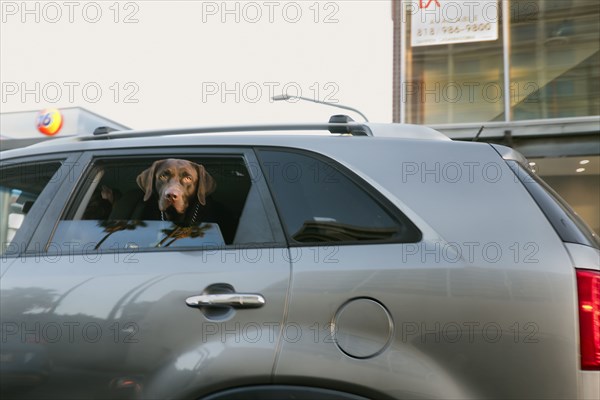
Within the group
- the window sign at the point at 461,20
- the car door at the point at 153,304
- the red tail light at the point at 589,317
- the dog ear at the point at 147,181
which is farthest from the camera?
the window sign at the point at 461,20

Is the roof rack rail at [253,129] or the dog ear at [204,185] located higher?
the roof rack rail at [253,129]

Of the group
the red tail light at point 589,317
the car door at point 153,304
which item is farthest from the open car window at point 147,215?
the red tail light at point 589,317

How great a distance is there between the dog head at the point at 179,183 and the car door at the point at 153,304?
0.12m

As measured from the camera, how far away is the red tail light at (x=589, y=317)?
172 cm

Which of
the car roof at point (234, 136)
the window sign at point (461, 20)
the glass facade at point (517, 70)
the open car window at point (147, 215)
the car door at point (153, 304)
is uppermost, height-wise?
the window sign at point (461, 20)

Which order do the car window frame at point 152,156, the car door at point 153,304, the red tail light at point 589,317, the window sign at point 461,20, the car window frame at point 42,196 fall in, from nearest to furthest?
the red tail light at point 589,317 → the car door at point 153,304 → the car window frame at point 152,156 → the car window frame at point 42,196 → the window sign at point 461,20

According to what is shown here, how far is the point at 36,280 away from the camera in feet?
6.77

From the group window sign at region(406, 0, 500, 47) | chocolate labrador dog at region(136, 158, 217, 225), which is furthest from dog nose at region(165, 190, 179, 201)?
window sign at region(406, 0, 500, 47)

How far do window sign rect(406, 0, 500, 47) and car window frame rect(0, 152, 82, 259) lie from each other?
1070cm

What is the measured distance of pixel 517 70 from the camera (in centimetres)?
1159

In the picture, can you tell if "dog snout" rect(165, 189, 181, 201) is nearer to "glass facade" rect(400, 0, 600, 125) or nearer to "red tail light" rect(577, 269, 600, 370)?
"red tail light" rect(577, 269, 600, 370)

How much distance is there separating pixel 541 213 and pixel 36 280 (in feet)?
5.98

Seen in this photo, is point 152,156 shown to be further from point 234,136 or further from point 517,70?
point 517,70

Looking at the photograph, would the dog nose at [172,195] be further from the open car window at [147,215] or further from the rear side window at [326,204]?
the rear side window at [326,204]
